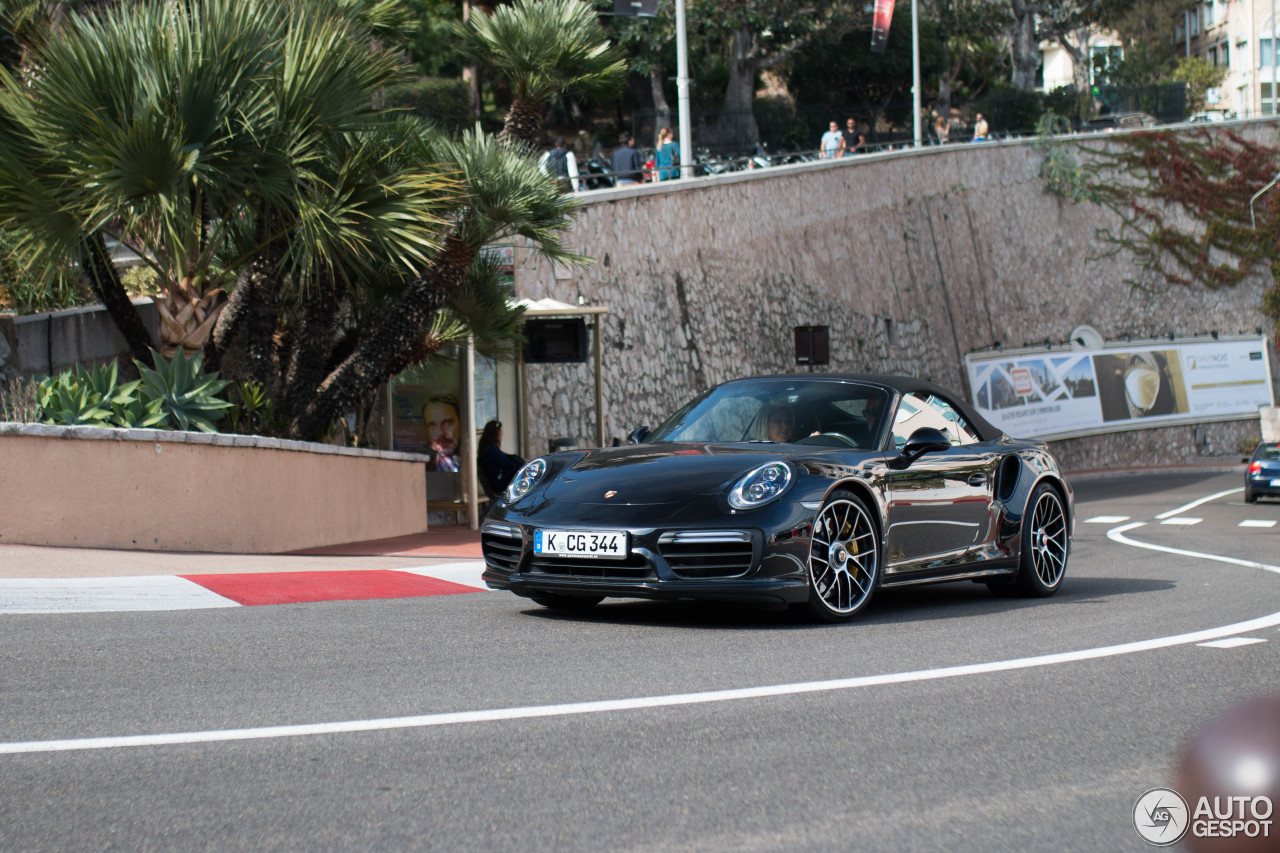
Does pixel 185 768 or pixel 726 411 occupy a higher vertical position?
pixel 726 411

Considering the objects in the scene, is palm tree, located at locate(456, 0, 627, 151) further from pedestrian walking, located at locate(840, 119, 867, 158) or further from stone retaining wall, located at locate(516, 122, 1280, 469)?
pedestrian walking, located at locate(840, 119, 867, 158)

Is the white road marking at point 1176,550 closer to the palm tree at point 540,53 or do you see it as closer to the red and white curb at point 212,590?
the red and white curb at point 212,590

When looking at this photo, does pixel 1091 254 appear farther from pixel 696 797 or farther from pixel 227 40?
pixel 696 797

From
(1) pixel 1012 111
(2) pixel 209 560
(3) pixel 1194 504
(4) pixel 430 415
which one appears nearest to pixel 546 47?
(4) pixel 430 415

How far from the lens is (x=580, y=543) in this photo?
6535 millimetres

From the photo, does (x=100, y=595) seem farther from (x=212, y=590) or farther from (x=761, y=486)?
(x=761, y=486)

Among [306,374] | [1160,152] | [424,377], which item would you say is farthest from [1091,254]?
[306,374]

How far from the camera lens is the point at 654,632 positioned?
21.6ft

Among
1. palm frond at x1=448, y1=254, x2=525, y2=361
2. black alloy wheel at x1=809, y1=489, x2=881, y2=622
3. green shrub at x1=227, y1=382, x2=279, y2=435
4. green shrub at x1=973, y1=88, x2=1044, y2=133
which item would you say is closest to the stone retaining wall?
green shrub at x1=973, y1=88, x2=1044, y2=133

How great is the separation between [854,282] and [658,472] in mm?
27512

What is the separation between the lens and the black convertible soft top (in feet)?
26.3

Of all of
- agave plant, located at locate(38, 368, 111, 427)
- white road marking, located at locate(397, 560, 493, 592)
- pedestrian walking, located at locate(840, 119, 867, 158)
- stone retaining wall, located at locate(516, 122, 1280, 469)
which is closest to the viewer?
white road marking, located at locate(397, 560, 493, 592)

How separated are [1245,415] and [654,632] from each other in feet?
135

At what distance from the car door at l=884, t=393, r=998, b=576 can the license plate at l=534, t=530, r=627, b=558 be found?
160 centimetres
